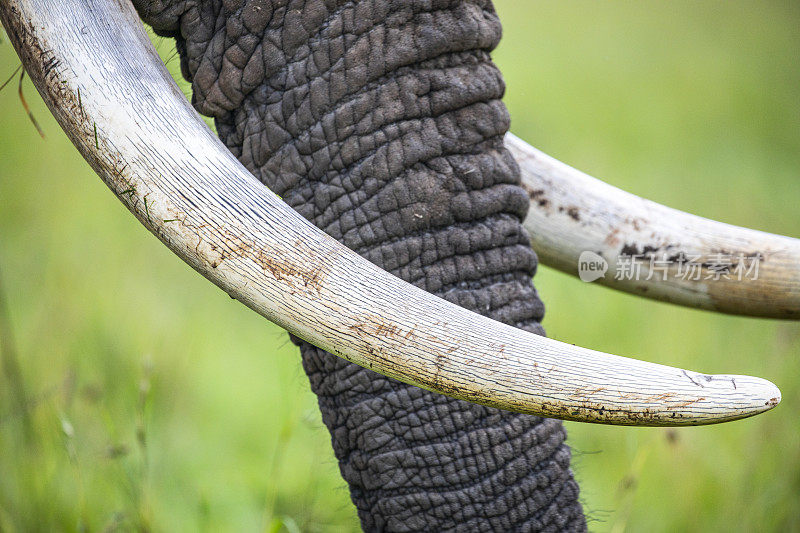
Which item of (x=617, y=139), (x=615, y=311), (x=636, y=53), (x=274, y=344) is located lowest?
(x=274, y=344)

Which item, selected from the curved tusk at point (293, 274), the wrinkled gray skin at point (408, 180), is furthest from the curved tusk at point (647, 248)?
the curved tusk at point (293, 274)

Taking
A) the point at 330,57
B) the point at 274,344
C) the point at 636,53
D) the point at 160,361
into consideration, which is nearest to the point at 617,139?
the point at 636,53

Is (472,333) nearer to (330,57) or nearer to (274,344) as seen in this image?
(330,57)

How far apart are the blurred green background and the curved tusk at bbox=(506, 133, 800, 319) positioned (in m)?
0.36

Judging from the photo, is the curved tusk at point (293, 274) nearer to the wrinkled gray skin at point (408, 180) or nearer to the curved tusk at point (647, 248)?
the wrinkled gray skin at point (408, 180)

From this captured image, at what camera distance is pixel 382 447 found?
0.81 m

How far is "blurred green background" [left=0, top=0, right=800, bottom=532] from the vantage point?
62.3 inches

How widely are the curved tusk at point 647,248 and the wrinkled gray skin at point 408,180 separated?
267 mm

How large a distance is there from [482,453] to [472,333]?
21 centimetres

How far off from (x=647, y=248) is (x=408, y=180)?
47cm

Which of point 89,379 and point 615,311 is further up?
point 615,311

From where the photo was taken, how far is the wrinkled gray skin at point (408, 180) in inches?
30.7

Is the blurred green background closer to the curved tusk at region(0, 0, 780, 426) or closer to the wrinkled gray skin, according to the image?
the wrinkled gray skin

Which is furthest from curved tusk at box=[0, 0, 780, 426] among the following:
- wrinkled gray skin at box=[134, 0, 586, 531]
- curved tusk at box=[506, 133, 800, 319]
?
curved tusk at box=[506, 133, 800, 319]
